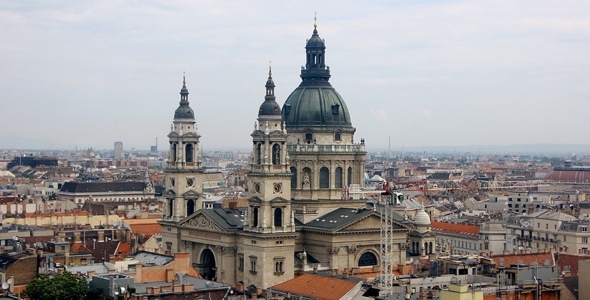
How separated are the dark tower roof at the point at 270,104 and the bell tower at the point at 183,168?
565 inches

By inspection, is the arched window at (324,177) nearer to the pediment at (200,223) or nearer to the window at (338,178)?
the window at (338,178)

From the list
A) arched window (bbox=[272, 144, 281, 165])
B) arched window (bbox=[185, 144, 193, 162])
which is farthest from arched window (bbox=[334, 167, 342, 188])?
arched window (bbox=[185, 144, 193, 162])

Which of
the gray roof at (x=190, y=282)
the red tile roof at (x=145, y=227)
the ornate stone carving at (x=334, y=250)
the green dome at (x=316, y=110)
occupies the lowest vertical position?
→ the gray roof at (x=190, y=282)

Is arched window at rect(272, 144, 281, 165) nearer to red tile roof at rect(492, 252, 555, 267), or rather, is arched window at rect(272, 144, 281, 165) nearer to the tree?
red tile roof at rect(492, 252, 555, 267)

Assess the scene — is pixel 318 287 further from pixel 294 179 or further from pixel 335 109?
pixel 335 109

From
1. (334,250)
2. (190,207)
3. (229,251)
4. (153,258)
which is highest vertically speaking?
(190,207)

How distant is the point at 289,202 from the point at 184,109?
70.1 ft

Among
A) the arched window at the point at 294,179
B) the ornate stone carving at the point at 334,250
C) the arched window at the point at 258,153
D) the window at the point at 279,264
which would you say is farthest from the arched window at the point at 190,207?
the ornate stone carving at the point at 334,250

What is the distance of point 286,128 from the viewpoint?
395 feet

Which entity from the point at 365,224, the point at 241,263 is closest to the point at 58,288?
the point at 241,263

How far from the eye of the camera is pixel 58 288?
280 ft

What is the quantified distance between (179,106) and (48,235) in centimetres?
2541

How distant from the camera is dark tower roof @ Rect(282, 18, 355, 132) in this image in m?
120

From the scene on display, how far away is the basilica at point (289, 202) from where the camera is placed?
10775cm
